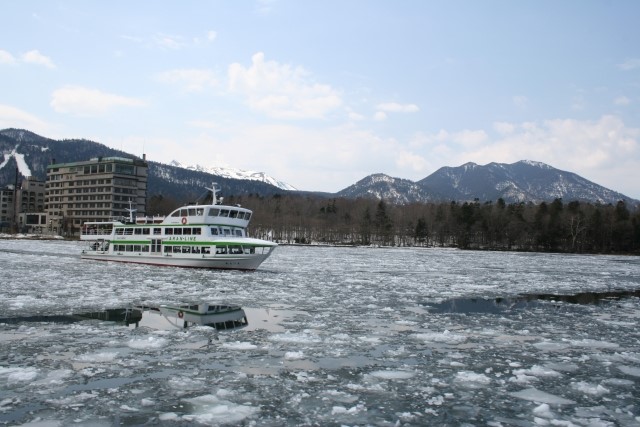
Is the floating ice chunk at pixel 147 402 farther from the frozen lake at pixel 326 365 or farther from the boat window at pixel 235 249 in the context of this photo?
the boat window at pixel 235 249

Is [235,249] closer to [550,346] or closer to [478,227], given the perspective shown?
[550,346]

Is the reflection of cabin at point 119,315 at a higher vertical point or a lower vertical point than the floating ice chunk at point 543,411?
higher

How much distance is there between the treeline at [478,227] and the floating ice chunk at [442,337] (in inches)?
4675

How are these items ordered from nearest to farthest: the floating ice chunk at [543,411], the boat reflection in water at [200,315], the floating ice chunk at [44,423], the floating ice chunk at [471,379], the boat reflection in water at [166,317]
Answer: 1. the floating ice chunk at [44,423]
2. the floating ice chunk at [543,411]
3. the floating ice chunk at [471,379]
4. the boat reflection in water at [166,317]
5. the boat reflection in water at [200,315]

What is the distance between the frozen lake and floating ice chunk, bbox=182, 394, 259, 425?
0.12 feet

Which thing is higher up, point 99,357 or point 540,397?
point 99,357

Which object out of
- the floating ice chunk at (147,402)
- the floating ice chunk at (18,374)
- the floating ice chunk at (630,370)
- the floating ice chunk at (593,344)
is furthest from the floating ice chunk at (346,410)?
the floating ice chunk at (593,344)

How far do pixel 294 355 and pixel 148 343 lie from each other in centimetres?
455

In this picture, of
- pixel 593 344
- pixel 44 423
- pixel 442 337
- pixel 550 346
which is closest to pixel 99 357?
pixel 44 423

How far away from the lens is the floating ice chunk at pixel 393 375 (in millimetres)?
12078

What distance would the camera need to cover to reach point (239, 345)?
15.0 m

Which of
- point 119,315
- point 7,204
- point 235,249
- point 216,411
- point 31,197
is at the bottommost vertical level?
point 216,411

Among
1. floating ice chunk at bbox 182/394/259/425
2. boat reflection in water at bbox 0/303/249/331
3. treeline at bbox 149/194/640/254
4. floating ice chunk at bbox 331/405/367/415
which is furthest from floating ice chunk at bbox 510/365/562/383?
treeline at bbox 149/194/640/254

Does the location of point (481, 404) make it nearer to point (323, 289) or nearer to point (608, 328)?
point (608, 328)
